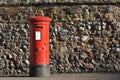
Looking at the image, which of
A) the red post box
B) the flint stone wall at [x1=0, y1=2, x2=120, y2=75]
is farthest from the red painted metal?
the flint stone wall at [x1=0, y1=2, x2=120, y2=75]

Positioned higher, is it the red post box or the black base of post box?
the red post box

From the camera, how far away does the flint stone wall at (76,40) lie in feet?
46.2

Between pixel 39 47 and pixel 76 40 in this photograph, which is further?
pixel 76 40

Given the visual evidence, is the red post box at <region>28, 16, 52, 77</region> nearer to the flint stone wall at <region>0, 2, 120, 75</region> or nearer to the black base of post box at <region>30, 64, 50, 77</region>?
the black base of post box at <region>30, 64, 50, 77</region>

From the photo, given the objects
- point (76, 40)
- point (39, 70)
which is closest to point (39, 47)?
point (39, 70)

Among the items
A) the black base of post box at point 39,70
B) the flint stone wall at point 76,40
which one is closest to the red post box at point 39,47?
the black base of post box at point 39,70

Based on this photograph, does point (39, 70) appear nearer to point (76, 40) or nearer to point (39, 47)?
point (39, 47)

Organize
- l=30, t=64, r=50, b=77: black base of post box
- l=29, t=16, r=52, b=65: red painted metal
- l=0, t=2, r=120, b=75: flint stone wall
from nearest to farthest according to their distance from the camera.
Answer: l=29, t=16, r=52, b=65: red painted metal
l=30, t=64, r=50, b=77: black base of post box
l=0, t=2, r=120, b=75: flint stone wall

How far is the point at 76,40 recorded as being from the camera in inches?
557

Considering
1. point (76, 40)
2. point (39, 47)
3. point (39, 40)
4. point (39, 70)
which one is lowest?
point (39, 70)

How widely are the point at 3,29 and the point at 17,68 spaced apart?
118 cm

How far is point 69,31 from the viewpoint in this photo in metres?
14.1

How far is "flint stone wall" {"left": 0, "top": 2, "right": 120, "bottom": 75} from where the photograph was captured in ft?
46.2

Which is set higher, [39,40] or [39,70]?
[39,40]
